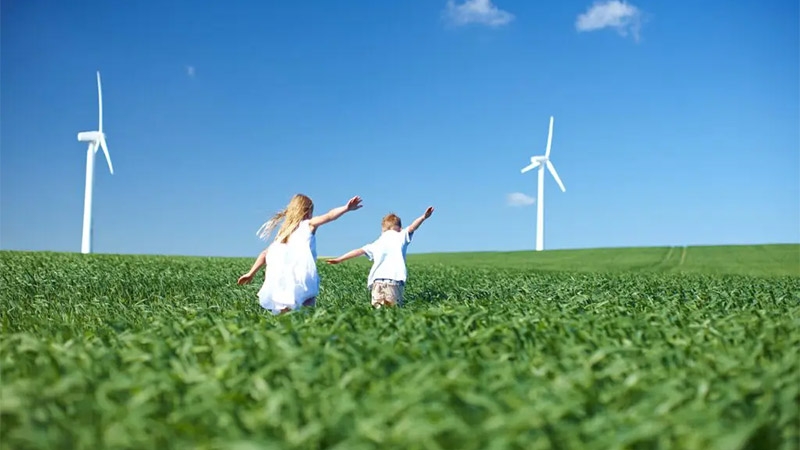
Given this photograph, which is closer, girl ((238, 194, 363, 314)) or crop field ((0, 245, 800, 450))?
crop field ((0, 245, 800, 450))

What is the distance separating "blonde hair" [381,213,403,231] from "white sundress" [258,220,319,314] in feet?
10.1

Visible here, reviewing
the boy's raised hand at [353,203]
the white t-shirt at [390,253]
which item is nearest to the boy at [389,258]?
the white t-shirt at [390,253]

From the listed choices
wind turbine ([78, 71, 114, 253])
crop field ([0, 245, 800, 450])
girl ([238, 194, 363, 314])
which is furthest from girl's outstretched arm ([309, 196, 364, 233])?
wind turbine ([78, 71, 114, 253])

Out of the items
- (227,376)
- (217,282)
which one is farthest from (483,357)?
(217,282)

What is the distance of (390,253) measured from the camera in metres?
13.1

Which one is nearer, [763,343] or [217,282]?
[763,343]

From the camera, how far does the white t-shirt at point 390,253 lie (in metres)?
13.1

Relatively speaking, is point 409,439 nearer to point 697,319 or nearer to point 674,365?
point 674,365

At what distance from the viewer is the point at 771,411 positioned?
15.1ft

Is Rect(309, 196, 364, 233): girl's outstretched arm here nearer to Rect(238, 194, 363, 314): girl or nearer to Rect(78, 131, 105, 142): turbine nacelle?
Rect(238, 194, 363, 314): girl

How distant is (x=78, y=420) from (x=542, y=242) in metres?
64.7

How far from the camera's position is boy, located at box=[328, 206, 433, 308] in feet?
42.9

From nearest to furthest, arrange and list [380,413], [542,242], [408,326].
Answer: [380,413] < [408,326] < [542,242]

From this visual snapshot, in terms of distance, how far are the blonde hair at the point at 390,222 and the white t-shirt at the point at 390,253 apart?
0.64 feet
